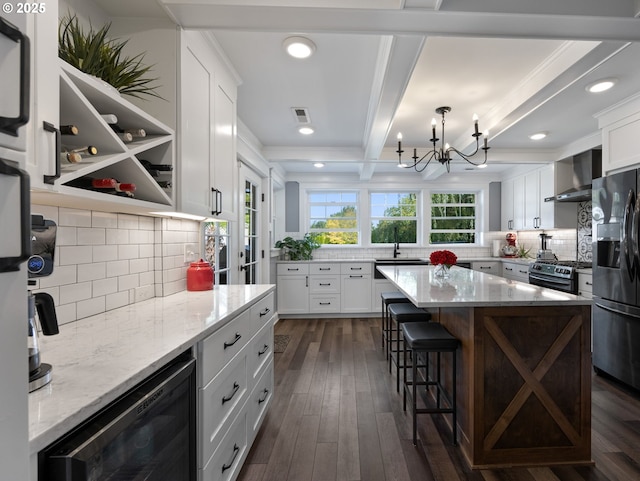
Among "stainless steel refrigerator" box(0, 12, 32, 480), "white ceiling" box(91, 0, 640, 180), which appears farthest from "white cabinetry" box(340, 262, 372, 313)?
"stainless steel refrigerator" box(0, 12, 32, 480)

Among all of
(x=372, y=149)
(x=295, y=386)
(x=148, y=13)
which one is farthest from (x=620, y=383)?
(x=148, y=13)

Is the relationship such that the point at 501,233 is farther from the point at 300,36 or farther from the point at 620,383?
the point at 300,36

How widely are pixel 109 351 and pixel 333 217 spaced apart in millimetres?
5084

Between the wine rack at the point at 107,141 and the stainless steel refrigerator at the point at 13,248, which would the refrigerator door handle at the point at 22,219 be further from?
the wine rack at the point at 107,141

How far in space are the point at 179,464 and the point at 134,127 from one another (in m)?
→ 1.44

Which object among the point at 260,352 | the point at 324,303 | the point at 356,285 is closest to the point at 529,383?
Answer: the point at 260,352

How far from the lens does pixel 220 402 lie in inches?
55.5

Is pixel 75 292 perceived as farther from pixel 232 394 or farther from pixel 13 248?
pixel 13 248

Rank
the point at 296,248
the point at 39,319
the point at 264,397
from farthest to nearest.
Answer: the point at 296,248
the point at 264,397
the point at 39,319

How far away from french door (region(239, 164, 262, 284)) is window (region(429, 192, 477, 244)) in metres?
3.36

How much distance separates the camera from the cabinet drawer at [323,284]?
17.0 feet

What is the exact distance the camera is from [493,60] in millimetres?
2281

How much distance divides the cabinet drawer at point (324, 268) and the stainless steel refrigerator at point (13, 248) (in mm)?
4642

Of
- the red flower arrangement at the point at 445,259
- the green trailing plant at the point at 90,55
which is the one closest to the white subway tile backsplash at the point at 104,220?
the green trailing plant at the point at 90,55
